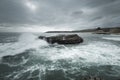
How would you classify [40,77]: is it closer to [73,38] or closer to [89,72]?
[89,72]

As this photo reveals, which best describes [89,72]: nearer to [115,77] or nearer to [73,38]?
[115,77]

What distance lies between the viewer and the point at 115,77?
544cm

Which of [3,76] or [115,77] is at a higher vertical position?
[3,76]

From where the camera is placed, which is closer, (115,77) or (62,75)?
(115,77)

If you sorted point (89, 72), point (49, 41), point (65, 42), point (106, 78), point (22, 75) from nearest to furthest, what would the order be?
point (106, 78) → point (22, 75) → point (89, 72) → point (65, 42) → point (49, 41)

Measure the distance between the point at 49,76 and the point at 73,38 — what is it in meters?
17.7

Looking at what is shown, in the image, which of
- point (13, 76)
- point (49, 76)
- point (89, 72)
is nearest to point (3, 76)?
point (13, 76)

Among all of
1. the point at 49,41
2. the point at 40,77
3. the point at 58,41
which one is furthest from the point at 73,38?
the point at 40,77

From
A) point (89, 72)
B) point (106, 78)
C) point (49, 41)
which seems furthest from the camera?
point (49, 41)

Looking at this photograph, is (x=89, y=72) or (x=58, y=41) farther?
(x=58, y=41)

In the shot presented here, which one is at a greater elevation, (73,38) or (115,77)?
(73,38)

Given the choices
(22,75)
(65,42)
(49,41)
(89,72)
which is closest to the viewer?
(22,75)

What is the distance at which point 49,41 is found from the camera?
22859mm

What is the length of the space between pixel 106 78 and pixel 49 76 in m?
4.23
